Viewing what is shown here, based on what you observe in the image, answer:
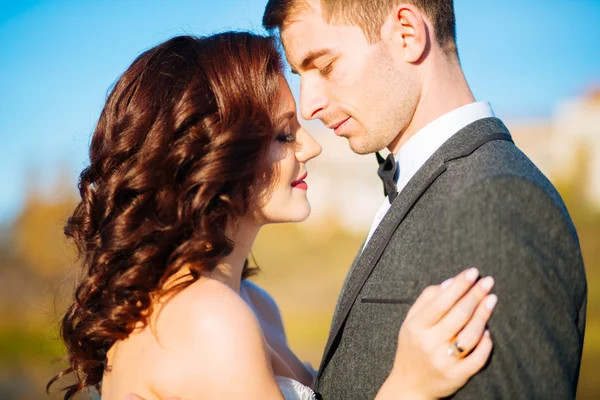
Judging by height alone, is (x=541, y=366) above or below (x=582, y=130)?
above

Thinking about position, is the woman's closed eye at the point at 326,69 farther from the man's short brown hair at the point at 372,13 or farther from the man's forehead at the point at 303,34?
Result: the man's short brown hair at the point at 372,13

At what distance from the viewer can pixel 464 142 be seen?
6.51 ft

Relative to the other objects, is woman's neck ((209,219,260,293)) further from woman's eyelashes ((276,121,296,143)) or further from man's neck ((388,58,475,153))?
man's neck ((388,58,475,153))

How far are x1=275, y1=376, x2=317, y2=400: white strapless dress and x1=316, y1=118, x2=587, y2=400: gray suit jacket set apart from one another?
0.29m

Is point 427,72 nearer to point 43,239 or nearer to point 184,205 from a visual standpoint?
point 184,205

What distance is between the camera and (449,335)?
5.23ft

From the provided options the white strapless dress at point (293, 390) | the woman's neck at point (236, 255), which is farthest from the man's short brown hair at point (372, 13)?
the white strapless dress at point (293, 390)

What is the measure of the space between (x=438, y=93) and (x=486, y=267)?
3.13 ft

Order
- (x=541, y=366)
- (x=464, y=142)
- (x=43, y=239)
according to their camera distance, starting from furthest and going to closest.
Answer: (x=43, y=239), (x=464, y=142), (x=541, y=366)

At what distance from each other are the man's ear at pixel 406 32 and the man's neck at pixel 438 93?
84mm

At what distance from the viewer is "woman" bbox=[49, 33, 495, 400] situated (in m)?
2.03

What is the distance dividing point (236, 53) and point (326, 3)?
43 cm

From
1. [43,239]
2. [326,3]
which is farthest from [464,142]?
[43,239]

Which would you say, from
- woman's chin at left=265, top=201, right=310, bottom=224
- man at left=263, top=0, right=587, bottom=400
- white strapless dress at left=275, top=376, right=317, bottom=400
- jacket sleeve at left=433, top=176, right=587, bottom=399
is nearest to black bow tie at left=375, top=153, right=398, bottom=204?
man at left=263, top=0, right=587, bottom=400
